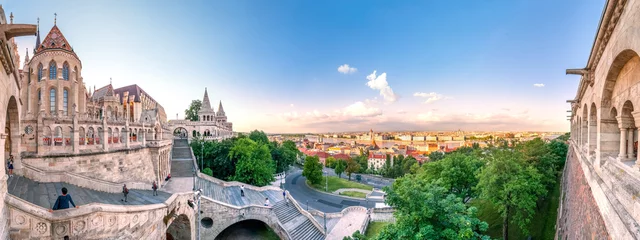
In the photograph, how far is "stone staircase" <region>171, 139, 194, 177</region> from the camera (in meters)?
29.3

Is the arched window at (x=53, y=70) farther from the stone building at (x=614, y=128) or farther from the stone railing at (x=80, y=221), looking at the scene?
the stone building at (x=614, y=128)

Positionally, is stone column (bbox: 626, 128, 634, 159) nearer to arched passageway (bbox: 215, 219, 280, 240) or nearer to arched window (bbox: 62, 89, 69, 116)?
arched passageway (bbox: 215, 219, 280, 240)

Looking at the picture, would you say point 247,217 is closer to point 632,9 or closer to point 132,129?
point 132,129

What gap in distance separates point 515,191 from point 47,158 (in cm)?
2560

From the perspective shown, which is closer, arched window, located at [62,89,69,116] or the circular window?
the circular window

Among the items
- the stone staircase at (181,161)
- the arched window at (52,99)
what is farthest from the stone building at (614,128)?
the arched window at (52,99)

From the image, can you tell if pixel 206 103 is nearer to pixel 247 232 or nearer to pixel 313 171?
pixel 313 171

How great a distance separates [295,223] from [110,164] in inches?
529

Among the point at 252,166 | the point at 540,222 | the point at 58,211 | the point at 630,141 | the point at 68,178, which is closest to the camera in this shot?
the point at 630,141

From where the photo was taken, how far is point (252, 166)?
31.4 meters

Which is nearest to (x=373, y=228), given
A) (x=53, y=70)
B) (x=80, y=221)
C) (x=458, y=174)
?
(x=458, y=174)

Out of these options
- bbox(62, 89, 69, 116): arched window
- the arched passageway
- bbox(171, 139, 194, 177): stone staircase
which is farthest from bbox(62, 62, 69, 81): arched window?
the arched passageway

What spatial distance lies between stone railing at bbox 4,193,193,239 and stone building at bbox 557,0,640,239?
14.1 meters

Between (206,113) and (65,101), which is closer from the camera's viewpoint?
(65,101)
